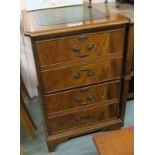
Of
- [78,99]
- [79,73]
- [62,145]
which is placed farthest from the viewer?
[62,145]

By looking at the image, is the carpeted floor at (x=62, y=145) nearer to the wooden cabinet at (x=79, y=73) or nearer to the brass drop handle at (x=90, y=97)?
the wooden cabinet at (x=79, y=73)

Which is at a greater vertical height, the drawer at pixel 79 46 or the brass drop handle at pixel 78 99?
the drawer at pixel 79 46

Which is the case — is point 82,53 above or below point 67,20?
below

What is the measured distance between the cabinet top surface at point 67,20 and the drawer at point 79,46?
48 mm

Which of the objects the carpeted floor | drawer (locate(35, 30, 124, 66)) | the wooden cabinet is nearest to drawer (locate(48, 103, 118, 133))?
the wooden cabinet

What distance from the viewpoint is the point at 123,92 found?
1.25 m

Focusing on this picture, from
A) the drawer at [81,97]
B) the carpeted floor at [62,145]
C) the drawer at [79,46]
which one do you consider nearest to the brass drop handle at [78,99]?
the drawer at [81,97]

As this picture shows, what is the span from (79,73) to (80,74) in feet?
0.03

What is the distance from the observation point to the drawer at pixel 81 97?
1111 millimetres

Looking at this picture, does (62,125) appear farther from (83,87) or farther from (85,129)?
(83,87)

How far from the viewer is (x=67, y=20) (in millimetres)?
1021

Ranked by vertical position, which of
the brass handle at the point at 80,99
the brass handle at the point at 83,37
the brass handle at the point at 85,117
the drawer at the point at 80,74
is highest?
the brass handle at the point at 83,37

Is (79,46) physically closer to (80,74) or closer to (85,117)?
(80,74)

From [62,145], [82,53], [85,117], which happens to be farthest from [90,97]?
[62,145]
